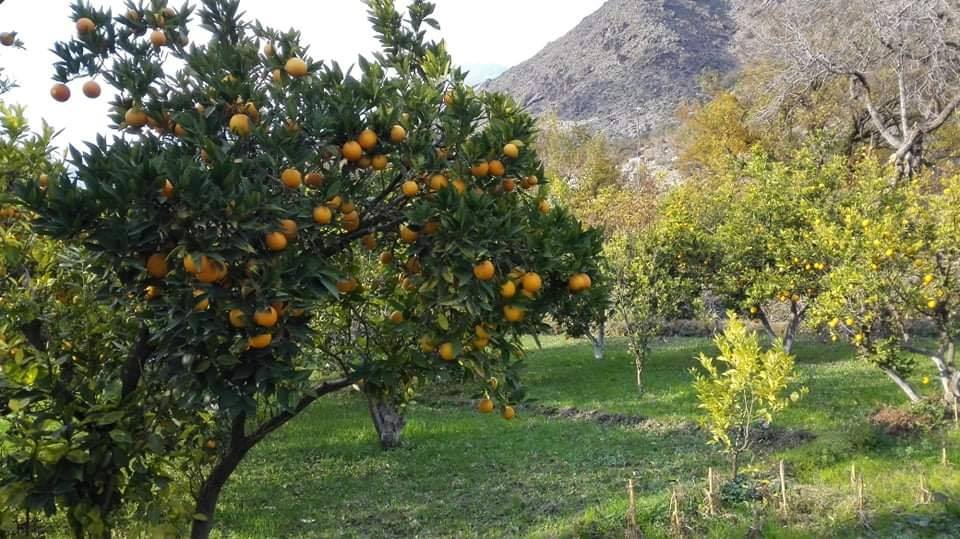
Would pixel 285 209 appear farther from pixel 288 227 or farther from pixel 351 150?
pixel 351 150

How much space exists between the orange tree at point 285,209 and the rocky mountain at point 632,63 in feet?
206

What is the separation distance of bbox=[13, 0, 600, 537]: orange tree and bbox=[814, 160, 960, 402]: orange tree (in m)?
6.88

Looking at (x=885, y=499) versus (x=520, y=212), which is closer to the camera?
(x=520, y=212)

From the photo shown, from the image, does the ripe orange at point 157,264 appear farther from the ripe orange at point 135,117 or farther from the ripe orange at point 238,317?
the ripe orange at point 135,117

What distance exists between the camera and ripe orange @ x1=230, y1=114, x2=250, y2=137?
253cm

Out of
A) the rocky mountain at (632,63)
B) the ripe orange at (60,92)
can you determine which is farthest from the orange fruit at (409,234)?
the rocky mountain at (632,63)

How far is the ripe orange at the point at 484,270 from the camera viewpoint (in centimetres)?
249

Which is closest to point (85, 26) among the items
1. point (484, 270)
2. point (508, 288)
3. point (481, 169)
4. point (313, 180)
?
point (313, 180)

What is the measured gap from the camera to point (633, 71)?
8106 cm

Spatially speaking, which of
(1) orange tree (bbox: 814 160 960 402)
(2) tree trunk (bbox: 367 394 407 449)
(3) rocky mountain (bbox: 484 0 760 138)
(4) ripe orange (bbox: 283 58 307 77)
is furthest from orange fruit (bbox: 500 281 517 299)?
(3) rocky mountain (bbox: 484 0 760 138)

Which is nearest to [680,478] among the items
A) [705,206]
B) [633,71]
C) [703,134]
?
[705,206]

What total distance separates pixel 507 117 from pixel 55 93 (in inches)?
77.1

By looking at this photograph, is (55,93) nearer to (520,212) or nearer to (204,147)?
(204,147)

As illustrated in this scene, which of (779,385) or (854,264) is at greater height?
(854,264)
